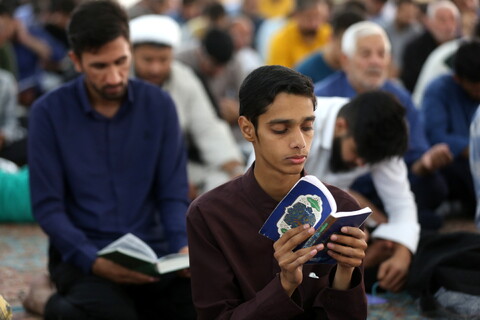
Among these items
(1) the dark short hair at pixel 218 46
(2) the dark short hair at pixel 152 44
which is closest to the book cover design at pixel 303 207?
(2) the dark short hair at pixel 152 44

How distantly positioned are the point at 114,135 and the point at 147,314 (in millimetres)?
750

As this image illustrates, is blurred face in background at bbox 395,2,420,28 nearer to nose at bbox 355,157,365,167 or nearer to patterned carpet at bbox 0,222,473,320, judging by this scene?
patterned carpet at bbox 0,222,473,320

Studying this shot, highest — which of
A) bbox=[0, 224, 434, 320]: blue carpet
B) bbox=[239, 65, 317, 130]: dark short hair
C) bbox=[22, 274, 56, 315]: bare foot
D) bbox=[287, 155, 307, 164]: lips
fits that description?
bbox=[239, 65, 317, 130]: dark short hair

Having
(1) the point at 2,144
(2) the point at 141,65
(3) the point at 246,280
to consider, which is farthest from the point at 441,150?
(1) the point at 2,144

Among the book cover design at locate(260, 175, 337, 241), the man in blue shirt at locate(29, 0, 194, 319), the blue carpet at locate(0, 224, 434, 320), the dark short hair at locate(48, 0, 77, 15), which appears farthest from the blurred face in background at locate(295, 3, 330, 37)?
the book cover design at locate(260, 175, 337, 241)

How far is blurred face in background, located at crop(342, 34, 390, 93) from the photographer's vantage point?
4.88m

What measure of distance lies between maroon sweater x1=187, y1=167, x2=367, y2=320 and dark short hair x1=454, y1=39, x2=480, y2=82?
300 centimetres

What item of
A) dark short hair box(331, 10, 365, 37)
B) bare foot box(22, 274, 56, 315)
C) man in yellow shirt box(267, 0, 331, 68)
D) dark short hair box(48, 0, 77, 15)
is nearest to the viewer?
bare foot box(22, 274, 56, 315)

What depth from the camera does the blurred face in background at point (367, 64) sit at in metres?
4.88

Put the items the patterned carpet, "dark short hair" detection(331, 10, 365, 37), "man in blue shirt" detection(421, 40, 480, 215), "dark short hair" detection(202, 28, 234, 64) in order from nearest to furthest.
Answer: the patterned carpet → "man in blue shirt" detection(421, 40, 480, 215) → "dark short hair" detection(331, 10, 365, 37) → "dark short hair" detection(202, 28, 234, 64)

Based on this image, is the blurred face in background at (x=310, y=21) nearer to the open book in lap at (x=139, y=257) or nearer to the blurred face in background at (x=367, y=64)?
the blurred face in background at (x=367, y=64)

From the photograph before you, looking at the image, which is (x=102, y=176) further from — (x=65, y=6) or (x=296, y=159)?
(x=65, y=6)

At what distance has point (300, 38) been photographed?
7.60m

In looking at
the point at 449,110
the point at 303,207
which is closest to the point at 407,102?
the point at 449,110
